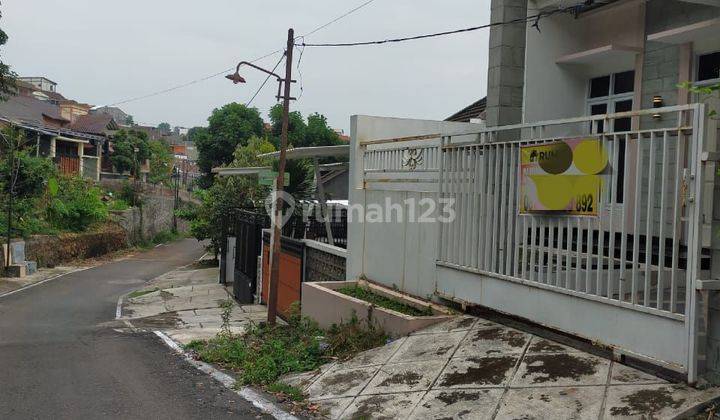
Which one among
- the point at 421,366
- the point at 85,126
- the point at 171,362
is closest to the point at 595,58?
the point at 421,366

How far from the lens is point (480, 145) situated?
7.44 metres

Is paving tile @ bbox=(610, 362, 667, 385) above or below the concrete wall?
below

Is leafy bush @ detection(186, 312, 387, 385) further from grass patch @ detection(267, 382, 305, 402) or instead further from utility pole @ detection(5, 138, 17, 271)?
utility pole @ detection(5, 138, 17, 271)

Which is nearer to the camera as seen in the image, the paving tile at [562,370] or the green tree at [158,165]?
the paving tile at [562,370]

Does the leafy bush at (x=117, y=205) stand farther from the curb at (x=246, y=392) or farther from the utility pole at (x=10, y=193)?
the curb at (x=246, y=392)

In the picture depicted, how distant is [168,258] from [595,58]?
29163 millimetres

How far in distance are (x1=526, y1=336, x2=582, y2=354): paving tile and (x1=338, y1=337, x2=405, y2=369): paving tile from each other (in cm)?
171

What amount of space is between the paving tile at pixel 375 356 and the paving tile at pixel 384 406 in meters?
0.94

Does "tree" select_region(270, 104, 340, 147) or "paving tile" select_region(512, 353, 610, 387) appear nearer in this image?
"paving tile" select_region(512, 353, 610, 387)

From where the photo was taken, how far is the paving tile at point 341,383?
6.54 m

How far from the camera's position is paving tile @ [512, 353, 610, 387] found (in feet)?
17.3

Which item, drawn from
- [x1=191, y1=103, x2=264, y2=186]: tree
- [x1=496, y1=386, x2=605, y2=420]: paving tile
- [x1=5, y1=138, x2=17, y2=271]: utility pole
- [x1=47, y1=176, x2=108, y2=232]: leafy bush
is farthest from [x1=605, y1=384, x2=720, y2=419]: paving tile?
[x1=191, y1=103, x2=264, y2=186]: tree

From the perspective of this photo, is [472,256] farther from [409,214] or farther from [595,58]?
[595,58]

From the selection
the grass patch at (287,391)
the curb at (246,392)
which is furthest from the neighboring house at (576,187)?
the curb at (246,392)
